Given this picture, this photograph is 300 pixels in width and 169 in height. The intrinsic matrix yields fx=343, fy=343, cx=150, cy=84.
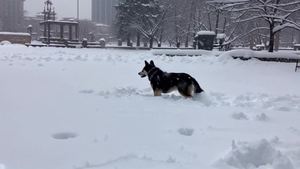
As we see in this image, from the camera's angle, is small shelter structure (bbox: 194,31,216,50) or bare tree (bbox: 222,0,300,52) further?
small shelter structure (bbox: 194,31,216,50)

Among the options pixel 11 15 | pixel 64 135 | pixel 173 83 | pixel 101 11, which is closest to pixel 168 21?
pixel 173 83

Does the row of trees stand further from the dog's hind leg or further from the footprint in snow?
the footprint in snow

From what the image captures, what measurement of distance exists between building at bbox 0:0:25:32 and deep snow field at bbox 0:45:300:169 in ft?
245

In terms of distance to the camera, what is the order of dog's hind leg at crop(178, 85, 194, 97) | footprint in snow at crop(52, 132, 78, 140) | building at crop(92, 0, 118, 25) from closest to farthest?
footprint in snow at crop(52, 132, 78, 140) → dog's hind leg at crop(178, 85, 194, 97) → building at crop(92, 0, 118, 25)

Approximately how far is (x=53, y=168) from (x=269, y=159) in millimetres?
2047

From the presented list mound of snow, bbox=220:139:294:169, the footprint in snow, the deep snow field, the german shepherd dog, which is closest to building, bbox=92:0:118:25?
the german shepherd dog

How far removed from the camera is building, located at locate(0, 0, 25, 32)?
78.0 meters

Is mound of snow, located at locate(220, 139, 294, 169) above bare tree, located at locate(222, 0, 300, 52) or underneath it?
underneath

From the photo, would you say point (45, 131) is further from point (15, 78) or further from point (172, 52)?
point (172, 52)

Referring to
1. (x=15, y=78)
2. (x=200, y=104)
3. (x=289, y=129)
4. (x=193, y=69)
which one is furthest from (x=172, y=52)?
(x=289, y=129)

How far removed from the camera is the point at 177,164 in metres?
3.24

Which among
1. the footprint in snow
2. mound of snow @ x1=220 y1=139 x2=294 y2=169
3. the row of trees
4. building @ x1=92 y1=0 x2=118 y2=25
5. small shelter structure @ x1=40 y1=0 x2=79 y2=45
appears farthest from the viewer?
building @ x1=92 y1=0 x2=118 y2=25

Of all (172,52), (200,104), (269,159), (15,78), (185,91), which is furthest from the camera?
(172,52)

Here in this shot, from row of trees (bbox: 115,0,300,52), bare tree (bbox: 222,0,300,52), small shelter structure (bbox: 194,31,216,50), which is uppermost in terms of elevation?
row of trees (bbox: 115,0,300,52)
